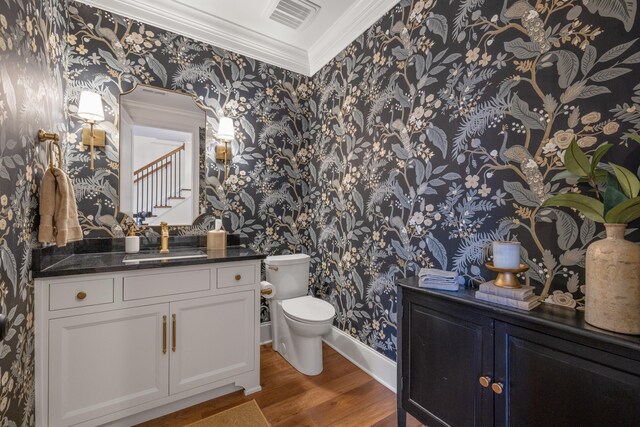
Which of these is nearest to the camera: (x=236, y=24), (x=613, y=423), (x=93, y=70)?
(x=613, y=423)

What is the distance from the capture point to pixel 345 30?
2.21 meters

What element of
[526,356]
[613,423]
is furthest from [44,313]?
[613,423]

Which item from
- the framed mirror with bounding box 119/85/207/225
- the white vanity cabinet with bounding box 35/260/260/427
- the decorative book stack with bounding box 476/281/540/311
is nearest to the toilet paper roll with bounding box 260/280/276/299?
the white vanity cabinet with bounding box 35/260/260/427

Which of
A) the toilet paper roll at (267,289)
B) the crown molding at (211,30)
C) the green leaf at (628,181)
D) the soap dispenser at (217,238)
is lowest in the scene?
the toilet paper roll at (267,289)

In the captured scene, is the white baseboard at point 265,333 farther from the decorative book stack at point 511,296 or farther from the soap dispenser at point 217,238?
the decorative book stack at point 511,296

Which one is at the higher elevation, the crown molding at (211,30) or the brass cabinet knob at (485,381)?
the crown molding at (211,30)

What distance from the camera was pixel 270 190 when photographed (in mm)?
2518

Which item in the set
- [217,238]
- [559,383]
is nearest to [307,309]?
[217,238]

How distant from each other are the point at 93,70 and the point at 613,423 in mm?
3172

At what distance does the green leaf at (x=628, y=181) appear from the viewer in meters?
0.85

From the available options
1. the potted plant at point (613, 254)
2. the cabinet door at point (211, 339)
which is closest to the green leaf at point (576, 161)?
the potted plant at point (613, 254)

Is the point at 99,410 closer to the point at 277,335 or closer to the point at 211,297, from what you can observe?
the point at 211,297

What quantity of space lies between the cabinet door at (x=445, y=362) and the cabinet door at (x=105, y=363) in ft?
4.58

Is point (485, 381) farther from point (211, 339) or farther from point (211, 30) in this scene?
point (211, 30)
